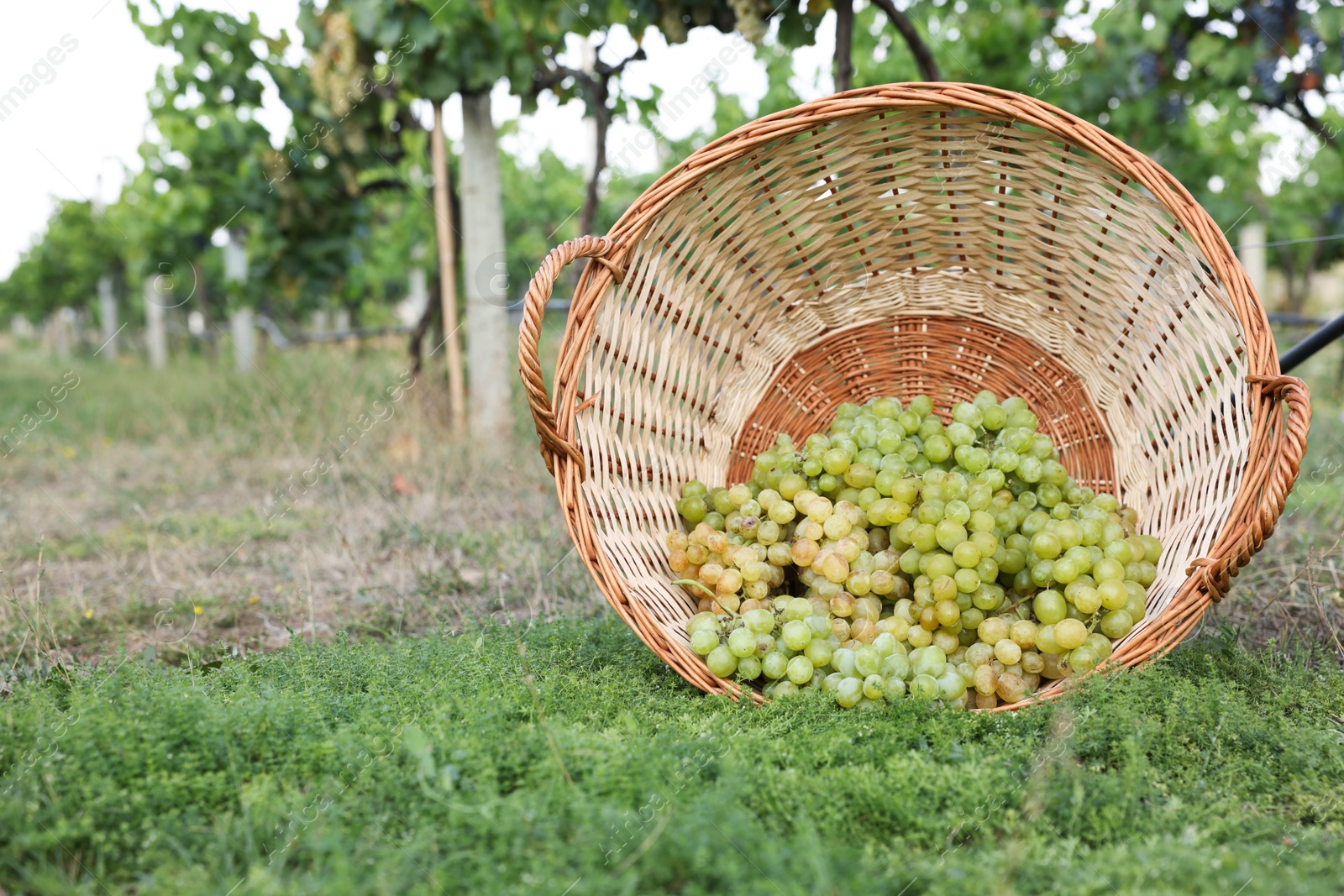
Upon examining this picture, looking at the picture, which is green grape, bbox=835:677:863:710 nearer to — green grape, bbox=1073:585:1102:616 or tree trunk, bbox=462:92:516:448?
green grape, bbox=1073:585:1102:616

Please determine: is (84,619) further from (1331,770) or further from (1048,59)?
(1048,59)

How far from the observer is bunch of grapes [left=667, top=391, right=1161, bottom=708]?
1645 mm

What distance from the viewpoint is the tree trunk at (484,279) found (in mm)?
4473

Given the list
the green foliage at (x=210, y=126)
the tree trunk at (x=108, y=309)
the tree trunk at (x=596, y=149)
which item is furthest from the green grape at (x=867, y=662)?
the tree trunk at (x=108, y=309)

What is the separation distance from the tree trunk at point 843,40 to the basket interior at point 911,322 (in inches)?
24.0

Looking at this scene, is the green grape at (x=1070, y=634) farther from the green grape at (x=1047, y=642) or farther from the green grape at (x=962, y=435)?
the green grape at (x=962, y=435)

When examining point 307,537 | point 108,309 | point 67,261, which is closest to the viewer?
point 307,537

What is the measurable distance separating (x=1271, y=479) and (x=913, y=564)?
0.65 metres

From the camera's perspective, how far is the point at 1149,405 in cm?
195

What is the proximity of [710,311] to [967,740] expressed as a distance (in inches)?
44.7

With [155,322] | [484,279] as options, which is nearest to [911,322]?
[484,279]

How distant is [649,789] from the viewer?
47.7 inches

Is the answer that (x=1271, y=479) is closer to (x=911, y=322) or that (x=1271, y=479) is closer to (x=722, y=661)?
(x=722, y=661)

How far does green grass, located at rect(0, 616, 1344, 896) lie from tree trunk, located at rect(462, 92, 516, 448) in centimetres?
306
